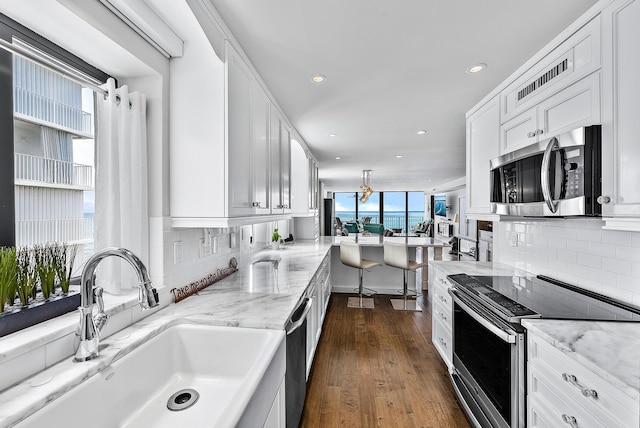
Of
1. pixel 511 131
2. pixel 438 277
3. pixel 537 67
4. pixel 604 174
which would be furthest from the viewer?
pixel 438 277

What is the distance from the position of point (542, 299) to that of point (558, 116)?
3.44 ft

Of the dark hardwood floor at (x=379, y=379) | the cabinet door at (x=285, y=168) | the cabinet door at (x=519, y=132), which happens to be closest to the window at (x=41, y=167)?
the cabinet door at (x=285, y=168)

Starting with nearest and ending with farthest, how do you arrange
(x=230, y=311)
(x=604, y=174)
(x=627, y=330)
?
Answer: (x=627, y=330), (x=604, y=174), (x=230, y=311)

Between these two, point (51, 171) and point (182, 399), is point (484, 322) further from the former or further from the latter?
point (51, 171)

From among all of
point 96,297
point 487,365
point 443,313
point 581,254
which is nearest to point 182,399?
point 96,297

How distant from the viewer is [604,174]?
1.33 meters

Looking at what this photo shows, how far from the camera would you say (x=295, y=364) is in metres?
1.66

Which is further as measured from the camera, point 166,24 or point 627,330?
point 166,24

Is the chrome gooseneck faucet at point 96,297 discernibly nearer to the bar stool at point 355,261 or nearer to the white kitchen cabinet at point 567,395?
the white kitchen cabinet at point 567,395

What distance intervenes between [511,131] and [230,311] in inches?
87.1

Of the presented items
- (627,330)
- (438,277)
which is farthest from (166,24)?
(438,277)

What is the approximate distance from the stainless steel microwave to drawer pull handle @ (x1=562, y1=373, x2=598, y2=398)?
2.42 feet

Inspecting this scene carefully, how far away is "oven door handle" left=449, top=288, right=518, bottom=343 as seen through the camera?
142 centimetres

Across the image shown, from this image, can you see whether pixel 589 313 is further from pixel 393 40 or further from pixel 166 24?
pixel 166 24
